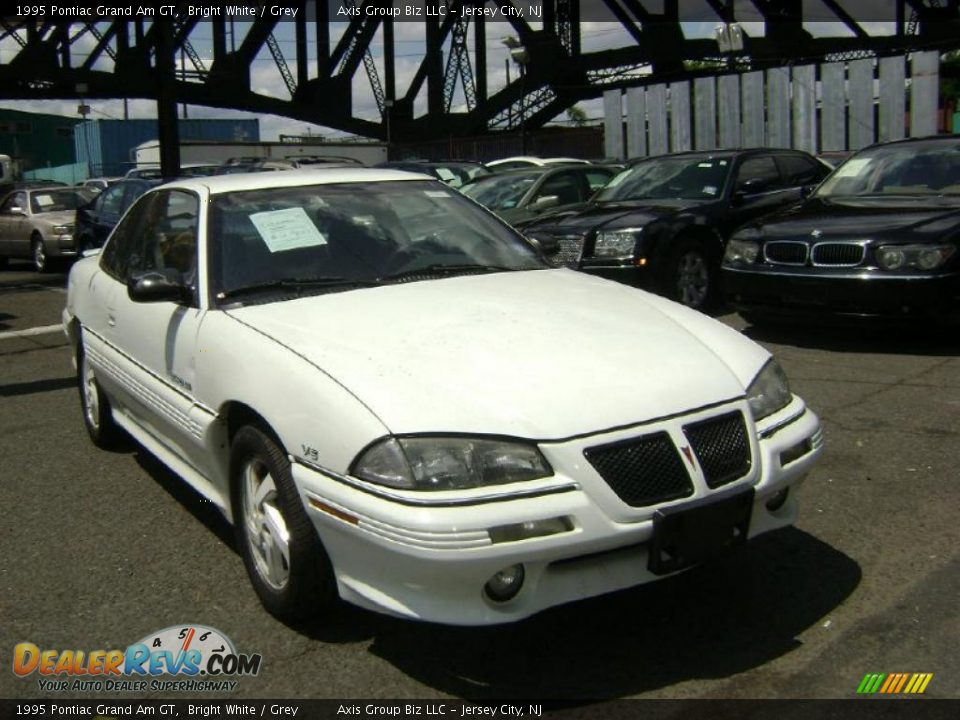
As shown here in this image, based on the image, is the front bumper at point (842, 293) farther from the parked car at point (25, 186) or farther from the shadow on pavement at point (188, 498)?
the parked car at point (25, 186)

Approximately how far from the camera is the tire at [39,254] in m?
17.3

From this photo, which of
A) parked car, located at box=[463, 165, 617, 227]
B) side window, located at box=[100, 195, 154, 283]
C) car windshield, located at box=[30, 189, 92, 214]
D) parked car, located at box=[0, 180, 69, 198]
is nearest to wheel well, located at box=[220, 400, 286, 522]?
side window, located at box=[100, 195, 154, 283]

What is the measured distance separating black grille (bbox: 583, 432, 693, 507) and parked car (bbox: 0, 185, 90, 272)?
15.6 m

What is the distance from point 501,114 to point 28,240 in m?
25.3

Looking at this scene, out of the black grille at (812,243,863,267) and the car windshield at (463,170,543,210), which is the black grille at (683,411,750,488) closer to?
the black grille at (812,243,863,267)

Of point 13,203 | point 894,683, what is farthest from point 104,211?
point 894,683

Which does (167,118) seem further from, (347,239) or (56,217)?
(347,239)

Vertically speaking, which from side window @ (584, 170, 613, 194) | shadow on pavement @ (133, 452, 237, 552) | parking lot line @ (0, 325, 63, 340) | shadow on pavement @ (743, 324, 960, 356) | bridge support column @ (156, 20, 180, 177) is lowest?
parking lot line @ (0, 325, 63, 340)

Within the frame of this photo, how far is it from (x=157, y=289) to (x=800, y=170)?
8336 mm

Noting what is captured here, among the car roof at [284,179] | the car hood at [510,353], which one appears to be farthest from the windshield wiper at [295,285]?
the car roof at [284,179]

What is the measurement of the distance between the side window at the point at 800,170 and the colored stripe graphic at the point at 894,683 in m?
8.21

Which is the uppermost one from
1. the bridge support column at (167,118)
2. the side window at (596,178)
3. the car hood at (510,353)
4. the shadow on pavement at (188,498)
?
the bridge support column at (167,118)

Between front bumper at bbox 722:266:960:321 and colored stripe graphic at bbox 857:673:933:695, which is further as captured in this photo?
front bumper at bbox 722:266:960:321

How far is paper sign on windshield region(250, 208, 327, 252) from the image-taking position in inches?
165
